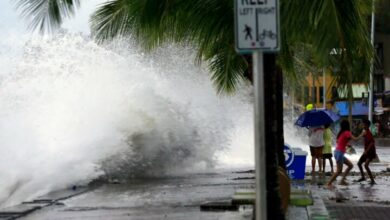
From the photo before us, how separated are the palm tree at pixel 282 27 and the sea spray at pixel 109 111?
22.8ft

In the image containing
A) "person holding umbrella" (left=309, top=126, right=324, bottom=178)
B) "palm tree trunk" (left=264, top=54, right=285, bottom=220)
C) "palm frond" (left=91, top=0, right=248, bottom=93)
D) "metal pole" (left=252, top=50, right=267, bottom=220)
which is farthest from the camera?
"person holding umbrella" (left=309, top=126, right=324, bottom=178)

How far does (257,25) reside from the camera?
16.8 ft

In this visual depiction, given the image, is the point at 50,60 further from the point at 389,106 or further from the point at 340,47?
the point at 389,106

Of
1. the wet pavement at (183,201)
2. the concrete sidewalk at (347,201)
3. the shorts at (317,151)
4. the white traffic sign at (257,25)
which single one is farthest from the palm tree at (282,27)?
the shorts at (317,151)

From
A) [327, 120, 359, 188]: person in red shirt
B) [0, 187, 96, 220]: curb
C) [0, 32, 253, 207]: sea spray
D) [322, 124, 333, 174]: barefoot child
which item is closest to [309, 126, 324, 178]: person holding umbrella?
[322, 124, 333, 174]: barefoot child

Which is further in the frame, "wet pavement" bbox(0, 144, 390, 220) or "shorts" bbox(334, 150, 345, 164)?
"shorts" bbox(334, 150, 345, 164)

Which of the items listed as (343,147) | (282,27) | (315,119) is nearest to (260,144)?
(282,27)

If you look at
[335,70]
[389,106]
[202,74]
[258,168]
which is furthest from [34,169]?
[389,106]

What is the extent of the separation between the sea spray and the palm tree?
6.95 m

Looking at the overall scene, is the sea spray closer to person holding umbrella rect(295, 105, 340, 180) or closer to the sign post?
person holding umbrella rect(295, 105, 340, 180)

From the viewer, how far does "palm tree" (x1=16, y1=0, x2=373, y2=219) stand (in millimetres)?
6906

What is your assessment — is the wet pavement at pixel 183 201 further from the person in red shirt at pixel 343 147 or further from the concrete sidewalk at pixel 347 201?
the person in red shirt at pixel 343 147

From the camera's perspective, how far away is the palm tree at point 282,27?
6.91 m

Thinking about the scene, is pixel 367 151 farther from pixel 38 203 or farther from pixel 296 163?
pixel 38 203
